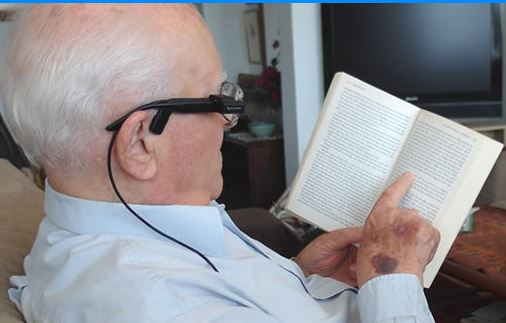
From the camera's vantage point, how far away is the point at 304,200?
94 cm

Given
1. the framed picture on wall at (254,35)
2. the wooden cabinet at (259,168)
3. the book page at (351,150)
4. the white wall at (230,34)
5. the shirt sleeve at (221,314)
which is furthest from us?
the white wall at (230,34)

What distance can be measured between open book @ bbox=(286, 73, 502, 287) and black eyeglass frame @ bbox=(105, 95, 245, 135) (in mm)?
264

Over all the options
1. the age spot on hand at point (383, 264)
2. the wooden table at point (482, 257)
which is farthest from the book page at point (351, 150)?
the wooden table at point (482, 257)

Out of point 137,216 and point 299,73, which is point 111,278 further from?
point 299,73

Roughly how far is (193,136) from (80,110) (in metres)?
0.14

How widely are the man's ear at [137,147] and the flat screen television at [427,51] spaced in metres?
2.13

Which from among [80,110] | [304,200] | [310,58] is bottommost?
[310,58]

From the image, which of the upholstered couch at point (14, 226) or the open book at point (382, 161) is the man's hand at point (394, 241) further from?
the upholstered couch at point (14, 226)

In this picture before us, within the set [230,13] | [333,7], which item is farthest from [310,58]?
[230,13]

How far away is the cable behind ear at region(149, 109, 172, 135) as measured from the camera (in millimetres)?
636

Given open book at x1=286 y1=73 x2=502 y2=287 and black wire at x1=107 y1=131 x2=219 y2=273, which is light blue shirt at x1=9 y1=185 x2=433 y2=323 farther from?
open book at x1=286 y1=73 x2=502 y2=287

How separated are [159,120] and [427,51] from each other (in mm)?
2241

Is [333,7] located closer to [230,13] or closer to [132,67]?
[230,13]

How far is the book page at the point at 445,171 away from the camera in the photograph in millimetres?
806
